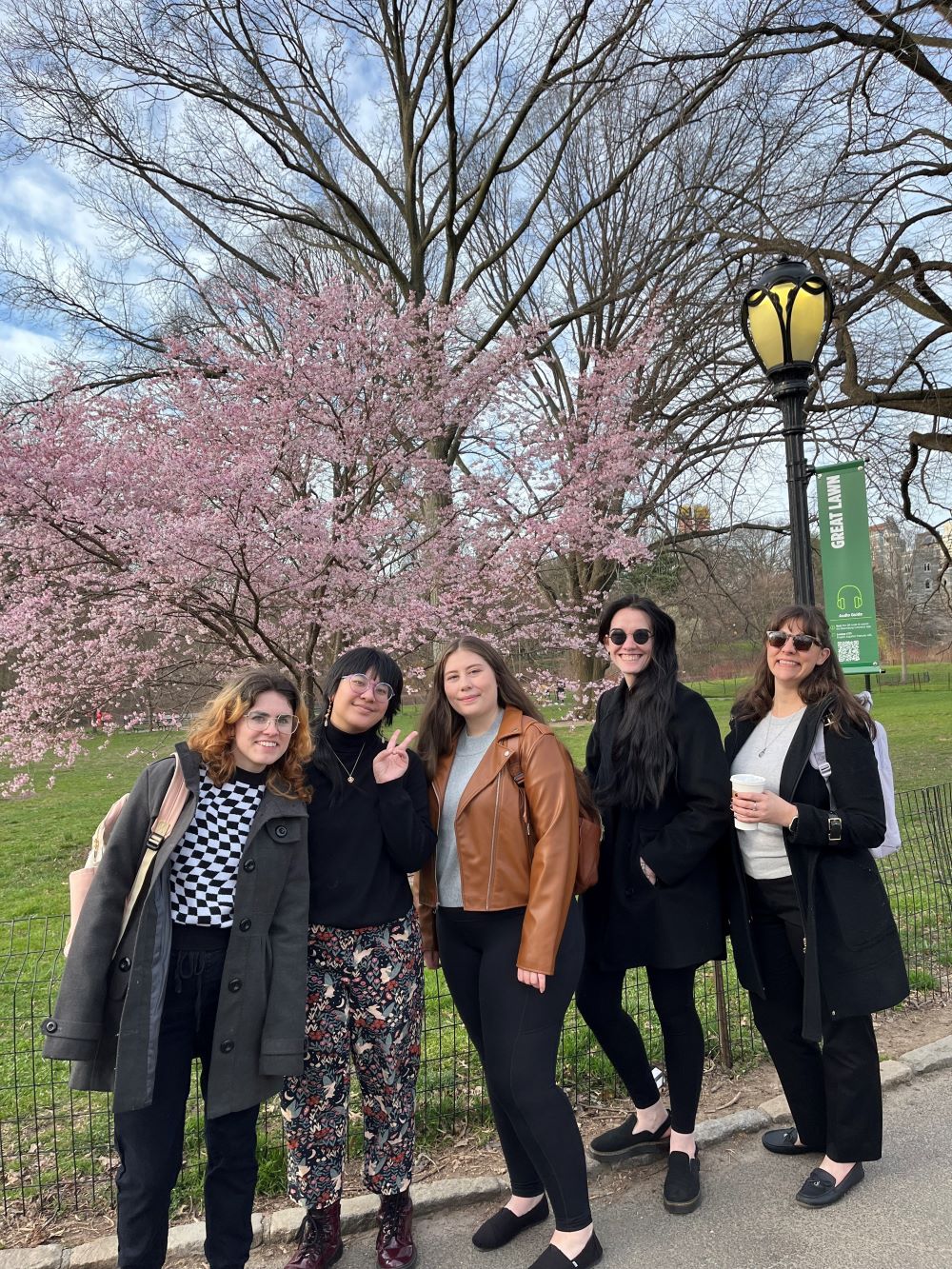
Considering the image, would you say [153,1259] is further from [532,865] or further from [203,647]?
[203,647]

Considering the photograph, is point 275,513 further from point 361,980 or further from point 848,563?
point 361,980

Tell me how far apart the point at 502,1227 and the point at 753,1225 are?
807 millimetres

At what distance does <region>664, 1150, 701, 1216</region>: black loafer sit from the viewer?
262cm

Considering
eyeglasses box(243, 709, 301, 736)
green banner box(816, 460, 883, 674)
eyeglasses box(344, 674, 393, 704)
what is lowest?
eyeglasses box(243, 709, 301, 736)

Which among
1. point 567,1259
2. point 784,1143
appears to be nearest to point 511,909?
point 567,1259

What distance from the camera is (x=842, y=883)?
2.64m

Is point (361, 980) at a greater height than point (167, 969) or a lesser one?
lesser

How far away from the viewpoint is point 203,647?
772cm

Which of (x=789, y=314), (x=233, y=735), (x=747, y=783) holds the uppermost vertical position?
(x=789, y=314)

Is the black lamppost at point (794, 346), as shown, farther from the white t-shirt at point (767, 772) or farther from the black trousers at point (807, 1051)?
the black trousers at point (807, 1051)

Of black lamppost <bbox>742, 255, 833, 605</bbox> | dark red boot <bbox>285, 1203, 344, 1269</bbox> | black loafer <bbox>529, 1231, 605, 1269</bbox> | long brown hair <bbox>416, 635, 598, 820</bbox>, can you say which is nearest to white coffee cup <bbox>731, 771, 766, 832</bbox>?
long brown hair <bbox>416, 635, 598, 820</bbox>

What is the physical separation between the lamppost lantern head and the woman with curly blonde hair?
11.2ft

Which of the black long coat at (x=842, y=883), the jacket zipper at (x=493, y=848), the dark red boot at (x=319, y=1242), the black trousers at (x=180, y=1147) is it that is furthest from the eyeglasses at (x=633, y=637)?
the dark red boot at (x=319, y=1242)

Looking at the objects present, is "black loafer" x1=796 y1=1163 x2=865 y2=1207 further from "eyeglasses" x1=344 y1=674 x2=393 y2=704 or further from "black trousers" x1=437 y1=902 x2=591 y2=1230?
"eyeglasses" x1=344 y1=674 x2=393 y2=704
